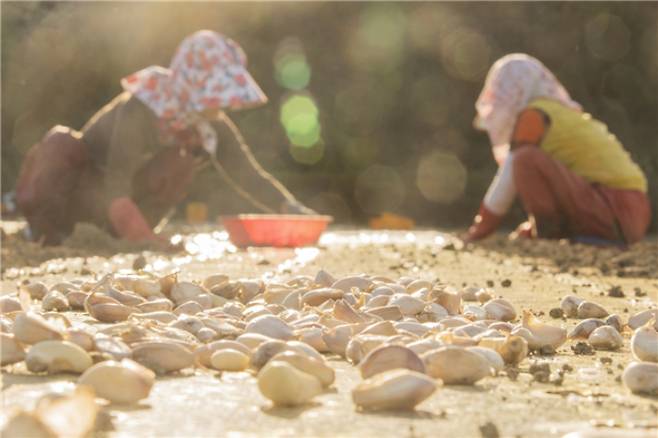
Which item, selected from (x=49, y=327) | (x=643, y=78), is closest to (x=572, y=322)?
(x=49, y=327)

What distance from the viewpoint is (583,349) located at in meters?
1.56

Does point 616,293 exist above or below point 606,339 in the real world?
below

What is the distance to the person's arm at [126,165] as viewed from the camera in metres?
3.97

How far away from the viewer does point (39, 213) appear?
4262mm

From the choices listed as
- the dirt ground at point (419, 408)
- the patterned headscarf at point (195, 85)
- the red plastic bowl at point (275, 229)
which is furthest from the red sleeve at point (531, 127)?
the dirt ground at point (419, 408)

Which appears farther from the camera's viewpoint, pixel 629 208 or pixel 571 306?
pixel 629 208

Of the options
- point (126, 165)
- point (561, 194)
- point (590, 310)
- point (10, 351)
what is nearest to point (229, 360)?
point (10, 351)

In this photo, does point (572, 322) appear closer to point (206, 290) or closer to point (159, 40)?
point (206, 290)

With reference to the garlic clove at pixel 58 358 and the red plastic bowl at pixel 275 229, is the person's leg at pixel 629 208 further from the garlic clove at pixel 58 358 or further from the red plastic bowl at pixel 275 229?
the garlic clove at pixel 58 358

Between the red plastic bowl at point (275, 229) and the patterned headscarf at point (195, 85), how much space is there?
468 mm

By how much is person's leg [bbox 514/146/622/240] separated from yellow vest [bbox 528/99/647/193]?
8cm

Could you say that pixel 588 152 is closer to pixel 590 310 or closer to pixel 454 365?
pixel 590 310

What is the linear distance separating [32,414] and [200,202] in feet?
25.3

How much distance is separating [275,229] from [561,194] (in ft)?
3.98
